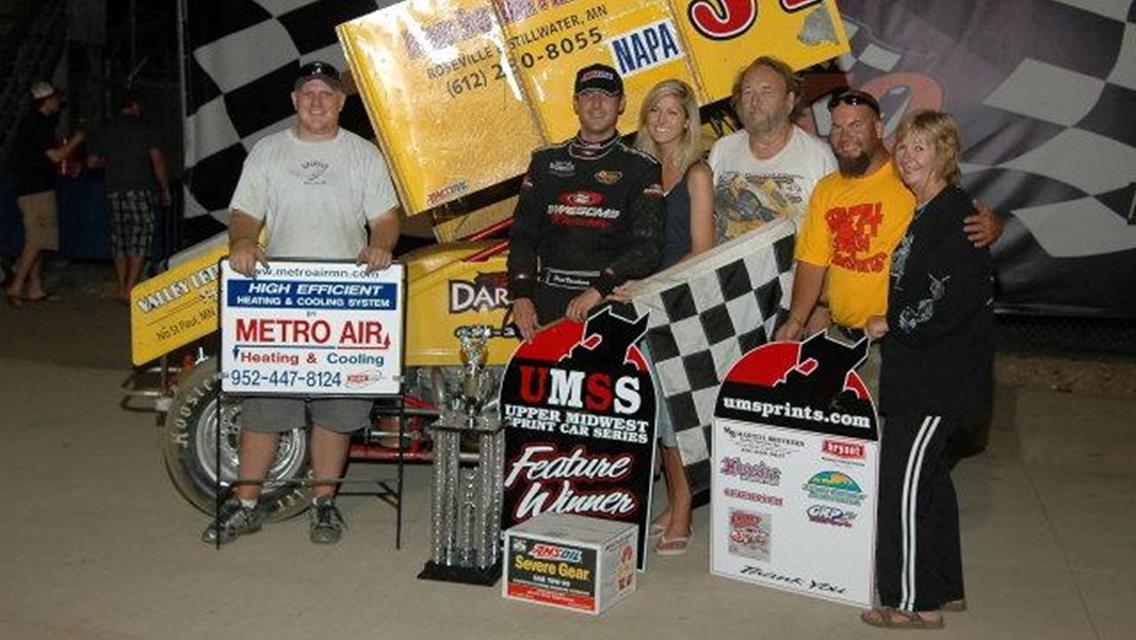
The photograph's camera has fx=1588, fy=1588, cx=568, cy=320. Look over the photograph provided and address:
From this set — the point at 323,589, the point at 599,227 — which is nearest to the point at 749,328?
the point at 599,227

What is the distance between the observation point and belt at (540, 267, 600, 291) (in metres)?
5.57

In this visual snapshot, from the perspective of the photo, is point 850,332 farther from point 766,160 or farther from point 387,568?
point 387,568

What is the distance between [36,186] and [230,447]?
605cm

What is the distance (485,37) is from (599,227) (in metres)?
0.96

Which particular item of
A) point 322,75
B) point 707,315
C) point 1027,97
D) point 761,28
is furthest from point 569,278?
point 1027,97

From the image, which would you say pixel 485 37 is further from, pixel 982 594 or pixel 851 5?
pixel 851 5

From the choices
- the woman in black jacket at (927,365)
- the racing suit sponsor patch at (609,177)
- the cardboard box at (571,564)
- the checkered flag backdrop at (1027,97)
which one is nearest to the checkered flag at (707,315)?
the racing suit sponsor patch at (609,177)

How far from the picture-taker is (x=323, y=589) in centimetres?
536

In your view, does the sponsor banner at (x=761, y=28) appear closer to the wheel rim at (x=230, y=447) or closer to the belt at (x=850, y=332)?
the belt at (x=850, y=332)

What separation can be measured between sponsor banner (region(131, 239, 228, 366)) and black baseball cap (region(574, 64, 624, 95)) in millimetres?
1631

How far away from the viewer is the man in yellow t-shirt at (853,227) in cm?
525

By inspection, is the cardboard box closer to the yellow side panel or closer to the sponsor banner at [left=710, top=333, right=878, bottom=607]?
the sponsor banner at [left=710, top=333, right=878, bottom=607]

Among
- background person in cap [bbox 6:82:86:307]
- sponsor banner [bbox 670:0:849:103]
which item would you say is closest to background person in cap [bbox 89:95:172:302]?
background person in cap [bbox 6:82:86:307]

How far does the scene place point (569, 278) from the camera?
5.61m
